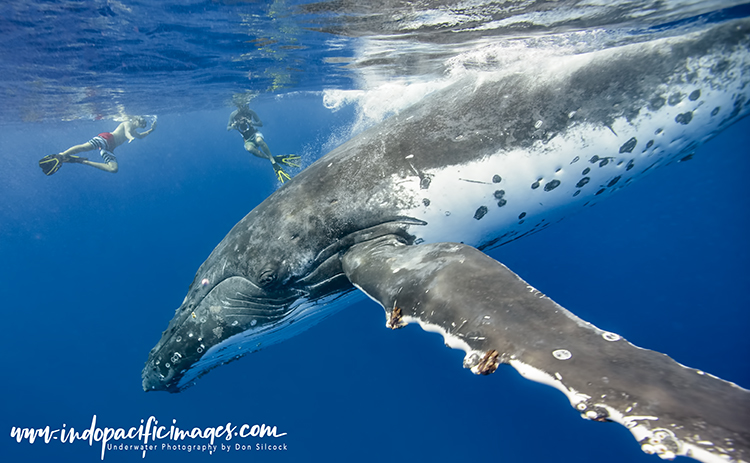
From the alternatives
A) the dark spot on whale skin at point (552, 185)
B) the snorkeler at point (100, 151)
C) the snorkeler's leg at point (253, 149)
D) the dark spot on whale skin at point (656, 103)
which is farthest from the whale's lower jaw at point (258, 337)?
the snorkeler at point (100, 151)

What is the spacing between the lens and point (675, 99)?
18.8 feet

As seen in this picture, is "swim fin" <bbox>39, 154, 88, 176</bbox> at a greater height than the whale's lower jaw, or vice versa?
"swim fin" <bbox>39, 154, 88, 176</bbox>

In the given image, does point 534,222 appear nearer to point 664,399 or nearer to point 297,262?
point 297,262

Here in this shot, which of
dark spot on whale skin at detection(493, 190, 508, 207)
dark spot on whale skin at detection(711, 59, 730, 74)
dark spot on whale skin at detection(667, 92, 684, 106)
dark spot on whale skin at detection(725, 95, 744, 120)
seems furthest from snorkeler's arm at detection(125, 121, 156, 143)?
dark spot on whale skin at detection(725, 95, 744, 120)

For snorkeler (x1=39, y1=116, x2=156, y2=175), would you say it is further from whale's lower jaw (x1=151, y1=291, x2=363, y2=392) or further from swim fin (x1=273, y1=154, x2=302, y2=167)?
whale's lower jaw (x1=151, y1=291, x2=363, y2=392)

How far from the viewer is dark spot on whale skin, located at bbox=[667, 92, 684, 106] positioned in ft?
18.7

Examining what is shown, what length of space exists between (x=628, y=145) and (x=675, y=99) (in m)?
0.97

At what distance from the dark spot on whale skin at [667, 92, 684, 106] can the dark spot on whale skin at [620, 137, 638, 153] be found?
0.75 m

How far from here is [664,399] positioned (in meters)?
2.04

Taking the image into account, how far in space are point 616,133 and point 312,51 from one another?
1135cm

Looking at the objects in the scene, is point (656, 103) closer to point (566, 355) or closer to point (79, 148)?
point (566, 355)

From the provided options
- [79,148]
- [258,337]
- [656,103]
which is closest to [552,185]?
[656,103]

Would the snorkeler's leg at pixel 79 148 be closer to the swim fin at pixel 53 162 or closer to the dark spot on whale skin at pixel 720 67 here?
the swim fin at pixel 53 162

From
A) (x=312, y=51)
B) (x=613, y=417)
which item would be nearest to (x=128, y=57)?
(x=312, y=51)
